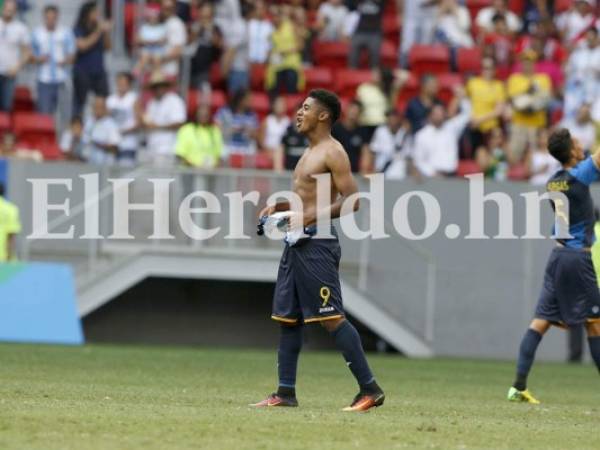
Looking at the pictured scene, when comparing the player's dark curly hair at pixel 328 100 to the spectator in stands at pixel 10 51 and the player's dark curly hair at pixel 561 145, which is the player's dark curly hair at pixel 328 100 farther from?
the spectator in stands at pixel 10 51

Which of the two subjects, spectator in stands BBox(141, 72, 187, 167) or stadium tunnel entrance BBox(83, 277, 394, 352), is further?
stadium tunnel entrance BBox(83, 277, 394, 352)

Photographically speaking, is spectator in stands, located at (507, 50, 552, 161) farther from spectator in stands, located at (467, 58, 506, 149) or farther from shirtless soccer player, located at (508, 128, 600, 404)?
shirtless soccer player, located at (508, 128, 600, 404)

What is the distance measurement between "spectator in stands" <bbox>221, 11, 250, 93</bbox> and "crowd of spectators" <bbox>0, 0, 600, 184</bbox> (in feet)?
0.08

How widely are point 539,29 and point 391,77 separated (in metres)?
3.95

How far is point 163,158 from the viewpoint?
72.6ft

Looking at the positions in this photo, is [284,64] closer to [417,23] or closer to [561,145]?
[417,23]

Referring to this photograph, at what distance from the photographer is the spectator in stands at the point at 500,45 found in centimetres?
2616

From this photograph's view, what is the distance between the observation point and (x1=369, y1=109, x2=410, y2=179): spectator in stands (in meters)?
22.7

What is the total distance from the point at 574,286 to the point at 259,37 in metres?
13.1

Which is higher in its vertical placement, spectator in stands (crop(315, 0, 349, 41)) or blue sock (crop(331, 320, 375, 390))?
spectator in stands (crop(315, 0, 349, 41))

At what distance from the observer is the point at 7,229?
19.8 m

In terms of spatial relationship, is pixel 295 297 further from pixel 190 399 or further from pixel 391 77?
pixel 391 77

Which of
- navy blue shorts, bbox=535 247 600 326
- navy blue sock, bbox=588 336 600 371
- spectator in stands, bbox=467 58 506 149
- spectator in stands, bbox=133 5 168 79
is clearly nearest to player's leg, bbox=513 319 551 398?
navy blue shorts, bbox=535 247 600 326

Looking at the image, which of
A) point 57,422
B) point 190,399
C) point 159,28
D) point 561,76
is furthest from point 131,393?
point 561,76
